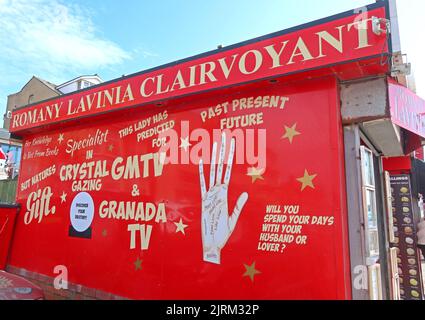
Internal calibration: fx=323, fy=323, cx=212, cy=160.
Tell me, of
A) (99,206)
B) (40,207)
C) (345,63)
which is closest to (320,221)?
(345,63)

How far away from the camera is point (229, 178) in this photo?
3.93m

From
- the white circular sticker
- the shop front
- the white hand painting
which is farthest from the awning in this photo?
the white circular sticker

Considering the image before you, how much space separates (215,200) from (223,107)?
1179 mm

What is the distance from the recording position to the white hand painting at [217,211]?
382 cm

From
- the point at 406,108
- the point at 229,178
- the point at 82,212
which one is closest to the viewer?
the point at 406,108

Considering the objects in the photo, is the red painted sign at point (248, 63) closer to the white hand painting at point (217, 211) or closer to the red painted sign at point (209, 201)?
the red painted sign at point (209, 201)

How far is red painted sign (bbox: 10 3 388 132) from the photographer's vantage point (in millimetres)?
3193

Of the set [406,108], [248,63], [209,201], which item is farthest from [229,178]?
[406,108]

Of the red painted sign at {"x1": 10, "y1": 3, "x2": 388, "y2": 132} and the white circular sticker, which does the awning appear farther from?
the white circular sticker

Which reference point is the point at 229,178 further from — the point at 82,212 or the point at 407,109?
the point at 82,212

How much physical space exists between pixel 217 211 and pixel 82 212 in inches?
100

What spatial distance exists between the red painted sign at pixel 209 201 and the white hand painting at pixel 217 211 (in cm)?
1

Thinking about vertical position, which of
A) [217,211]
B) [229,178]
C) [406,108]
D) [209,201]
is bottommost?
[217,211]
